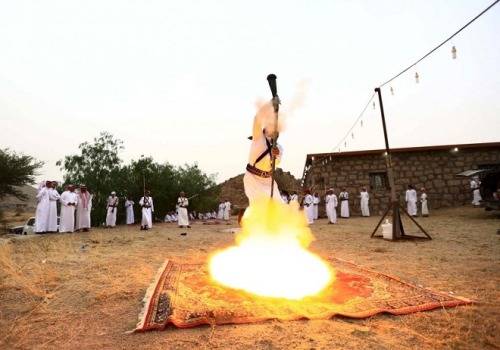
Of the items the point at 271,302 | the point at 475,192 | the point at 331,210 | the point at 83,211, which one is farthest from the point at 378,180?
the point at 271,302

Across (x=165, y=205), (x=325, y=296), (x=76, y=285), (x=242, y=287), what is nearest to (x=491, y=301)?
(x=325, y=296)

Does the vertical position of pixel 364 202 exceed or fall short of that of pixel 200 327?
it exceeds it

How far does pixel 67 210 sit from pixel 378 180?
1797 centimetres

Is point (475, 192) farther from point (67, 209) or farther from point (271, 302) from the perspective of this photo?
point (67, 209)

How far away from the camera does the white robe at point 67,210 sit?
44.0ft

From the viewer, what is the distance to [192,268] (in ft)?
15.7

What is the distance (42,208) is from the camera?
1305cm

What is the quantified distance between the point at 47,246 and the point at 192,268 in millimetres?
Result: 5343

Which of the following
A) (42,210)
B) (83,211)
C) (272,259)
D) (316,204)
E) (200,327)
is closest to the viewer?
(200,327)

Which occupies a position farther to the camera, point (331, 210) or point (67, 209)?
point (331, 210)

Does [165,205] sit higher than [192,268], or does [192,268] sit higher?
[165,205]

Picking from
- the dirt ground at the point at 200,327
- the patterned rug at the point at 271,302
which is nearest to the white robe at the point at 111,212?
the dirt ground at the point at 200,327

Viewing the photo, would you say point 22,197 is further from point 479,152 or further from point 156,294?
point 479,152

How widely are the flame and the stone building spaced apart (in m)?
15.1
